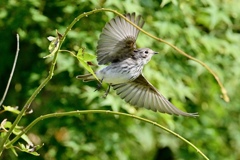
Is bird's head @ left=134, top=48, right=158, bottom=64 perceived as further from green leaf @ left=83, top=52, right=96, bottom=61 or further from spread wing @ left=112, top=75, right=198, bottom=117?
green leaf @ left=83, top=52, right=96, bottom=61

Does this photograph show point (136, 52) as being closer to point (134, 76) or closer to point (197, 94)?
point (134, 76)

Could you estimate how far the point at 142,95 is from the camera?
275cm

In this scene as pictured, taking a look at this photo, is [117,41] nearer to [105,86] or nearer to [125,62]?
[125,62]

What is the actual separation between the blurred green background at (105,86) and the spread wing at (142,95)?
3.39ft

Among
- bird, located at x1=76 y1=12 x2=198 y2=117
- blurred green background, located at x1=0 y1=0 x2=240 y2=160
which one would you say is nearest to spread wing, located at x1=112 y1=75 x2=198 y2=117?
bird, located at x1=76 y1=12 x2=198 y2=117

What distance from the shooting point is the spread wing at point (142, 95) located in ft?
8.39

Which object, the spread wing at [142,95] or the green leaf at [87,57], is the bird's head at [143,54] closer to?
the spread wing at [142,95]

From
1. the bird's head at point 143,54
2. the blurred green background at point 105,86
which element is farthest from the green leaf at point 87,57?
the blurred green background at point 105,86

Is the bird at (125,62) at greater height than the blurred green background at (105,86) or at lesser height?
greater

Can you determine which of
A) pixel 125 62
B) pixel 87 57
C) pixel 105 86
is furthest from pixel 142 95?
pixel 105 86

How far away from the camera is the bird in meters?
2.62

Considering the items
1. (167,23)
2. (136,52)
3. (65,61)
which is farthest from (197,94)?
(136,52)

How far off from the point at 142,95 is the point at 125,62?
16 cm

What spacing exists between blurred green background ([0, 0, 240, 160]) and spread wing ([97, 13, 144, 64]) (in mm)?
1152
